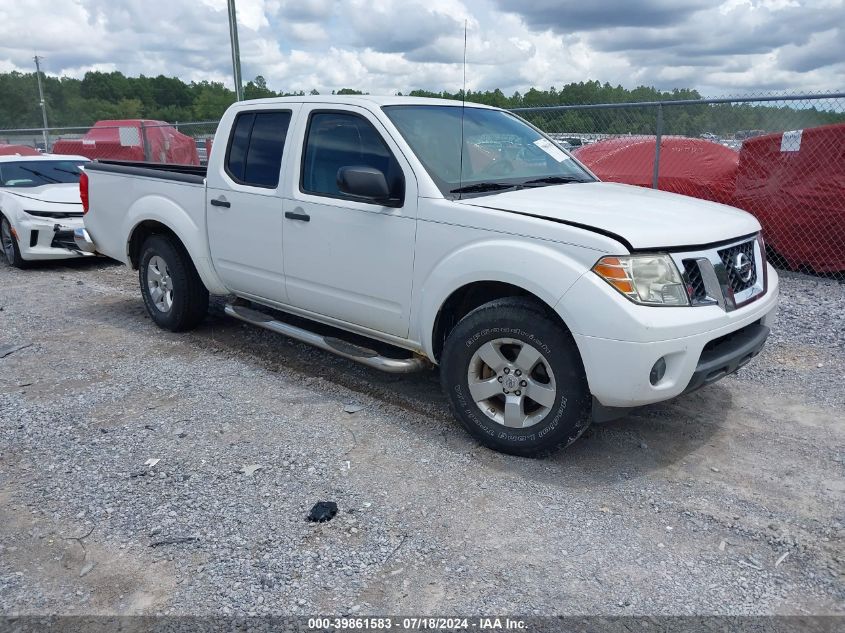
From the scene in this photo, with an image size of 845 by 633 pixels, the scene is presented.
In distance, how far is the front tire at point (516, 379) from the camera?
11.9ft

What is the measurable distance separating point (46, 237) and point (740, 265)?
8.28 meters

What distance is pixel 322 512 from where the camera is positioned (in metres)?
3.36

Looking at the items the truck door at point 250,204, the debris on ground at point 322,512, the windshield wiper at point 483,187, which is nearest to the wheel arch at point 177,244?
the truck door at point 250,204

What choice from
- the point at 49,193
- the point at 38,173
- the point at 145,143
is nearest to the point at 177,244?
the point at 49,193

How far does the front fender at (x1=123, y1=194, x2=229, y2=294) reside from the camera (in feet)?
18.6

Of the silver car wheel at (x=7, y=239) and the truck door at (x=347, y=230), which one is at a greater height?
the truck door at (x=347, y=230)

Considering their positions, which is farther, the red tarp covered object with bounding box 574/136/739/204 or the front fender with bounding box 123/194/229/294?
the red tarp covered object with bounding box 574/136/739/204

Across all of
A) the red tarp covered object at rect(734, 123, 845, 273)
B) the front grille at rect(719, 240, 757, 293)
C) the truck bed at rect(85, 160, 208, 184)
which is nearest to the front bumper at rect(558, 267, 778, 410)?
the front grille at rect(719, 240, 757, 293)

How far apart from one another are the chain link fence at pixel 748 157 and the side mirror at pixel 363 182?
3.87 m

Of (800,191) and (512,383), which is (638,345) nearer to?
(512,383)

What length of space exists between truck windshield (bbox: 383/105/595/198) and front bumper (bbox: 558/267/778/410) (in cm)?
115

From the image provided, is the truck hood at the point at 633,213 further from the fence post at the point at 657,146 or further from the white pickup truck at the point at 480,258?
the fence post at the point at 657,146

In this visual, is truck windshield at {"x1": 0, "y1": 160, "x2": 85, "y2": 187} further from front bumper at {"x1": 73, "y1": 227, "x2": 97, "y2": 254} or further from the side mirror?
the side mirror

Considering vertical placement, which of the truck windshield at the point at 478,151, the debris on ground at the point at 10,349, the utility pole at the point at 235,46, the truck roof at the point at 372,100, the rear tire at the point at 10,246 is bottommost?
the debris on ground at the point at 10,349
